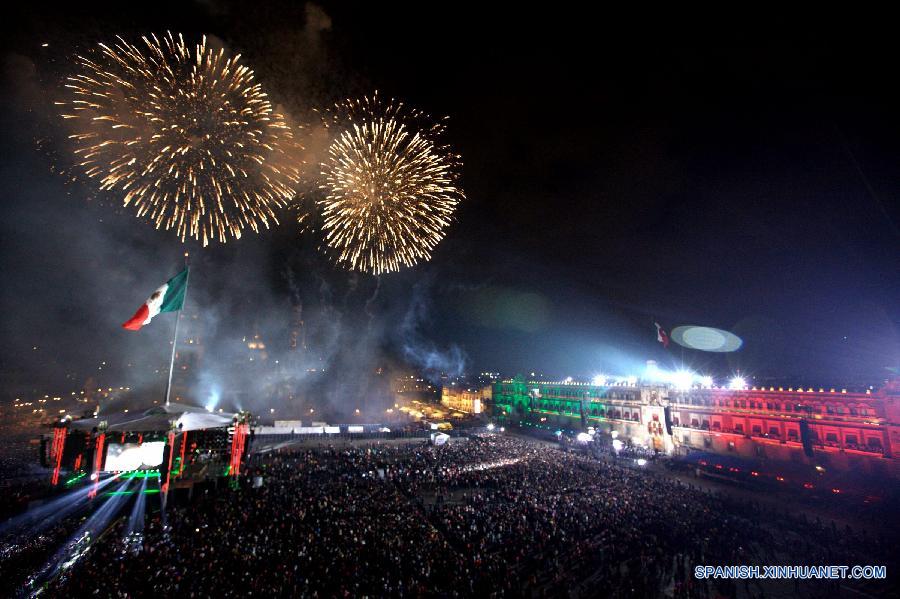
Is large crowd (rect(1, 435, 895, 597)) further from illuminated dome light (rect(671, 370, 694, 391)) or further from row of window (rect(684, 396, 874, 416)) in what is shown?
illuminated dome light (rect(671, 370, 694, 391))

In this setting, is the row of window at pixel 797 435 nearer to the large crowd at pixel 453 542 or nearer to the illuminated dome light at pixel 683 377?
the illuminated dome light at pixel 683 377

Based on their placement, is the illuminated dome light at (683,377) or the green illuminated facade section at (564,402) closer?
the green illuminated facade section at (564,402)

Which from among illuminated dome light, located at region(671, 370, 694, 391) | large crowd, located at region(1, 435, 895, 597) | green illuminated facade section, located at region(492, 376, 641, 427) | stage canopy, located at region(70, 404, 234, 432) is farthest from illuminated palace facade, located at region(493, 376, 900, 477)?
stage canopy, located at region(70, 404, 234, 432)

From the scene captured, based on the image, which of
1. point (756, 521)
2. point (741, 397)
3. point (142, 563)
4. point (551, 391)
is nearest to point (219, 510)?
point (142, 563)

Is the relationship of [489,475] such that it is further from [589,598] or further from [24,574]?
[24,574]

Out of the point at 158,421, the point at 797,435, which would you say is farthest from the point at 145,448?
the point at 797,435

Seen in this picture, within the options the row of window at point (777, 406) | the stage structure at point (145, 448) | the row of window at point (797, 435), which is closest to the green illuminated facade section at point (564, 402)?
the row of window at point (777, 406)

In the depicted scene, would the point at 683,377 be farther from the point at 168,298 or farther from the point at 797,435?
the point at 168,298
